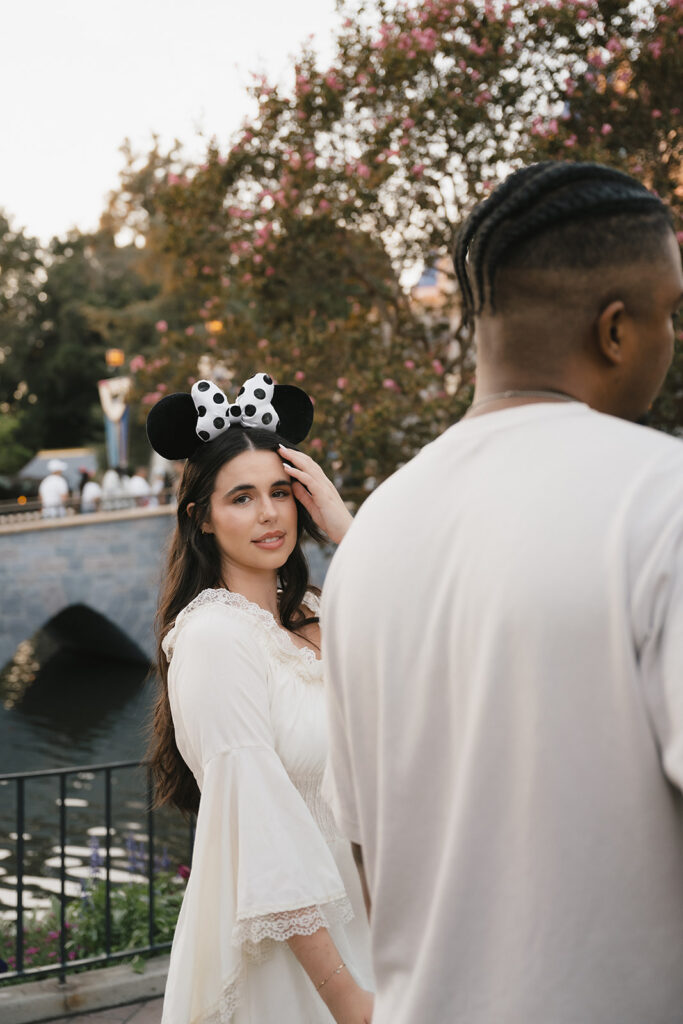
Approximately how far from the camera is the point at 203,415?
2.37 metres

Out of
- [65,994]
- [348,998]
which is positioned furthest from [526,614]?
[65,994]

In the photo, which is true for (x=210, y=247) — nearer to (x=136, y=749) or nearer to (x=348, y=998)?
(x=136, y=749)

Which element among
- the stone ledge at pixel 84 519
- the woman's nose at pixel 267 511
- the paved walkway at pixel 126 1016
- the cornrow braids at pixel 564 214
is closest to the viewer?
the cornrow braids at pixel 564 214

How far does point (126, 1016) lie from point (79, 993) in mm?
202

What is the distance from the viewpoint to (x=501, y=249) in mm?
1106

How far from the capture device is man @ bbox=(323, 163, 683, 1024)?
37.4 inches

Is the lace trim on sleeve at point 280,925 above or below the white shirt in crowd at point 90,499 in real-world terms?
above

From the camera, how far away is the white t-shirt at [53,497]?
20734 mm

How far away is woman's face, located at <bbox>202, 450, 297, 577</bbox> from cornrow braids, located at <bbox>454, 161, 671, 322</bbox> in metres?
1.23

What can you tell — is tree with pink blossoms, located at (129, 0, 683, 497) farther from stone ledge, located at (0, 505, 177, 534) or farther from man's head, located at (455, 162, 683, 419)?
stone ledge, located at (0, 505, 177, 534)

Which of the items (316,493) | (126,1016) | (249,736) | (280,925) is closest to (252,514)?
(316,493)

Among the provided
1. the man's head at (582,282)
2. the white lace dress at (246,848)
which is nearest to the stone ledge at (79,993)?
the white lace dress at (246,848)

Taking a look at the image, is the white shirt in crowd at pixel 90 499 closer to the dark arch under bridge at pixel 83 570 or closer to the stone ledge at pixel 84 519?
the stone ledge at pixel 84 519

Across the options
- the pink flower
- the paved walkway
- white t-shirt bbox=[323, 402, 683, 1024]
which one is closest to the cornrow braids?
white t-shirt bbox=[323, 402, 683, 1024]
